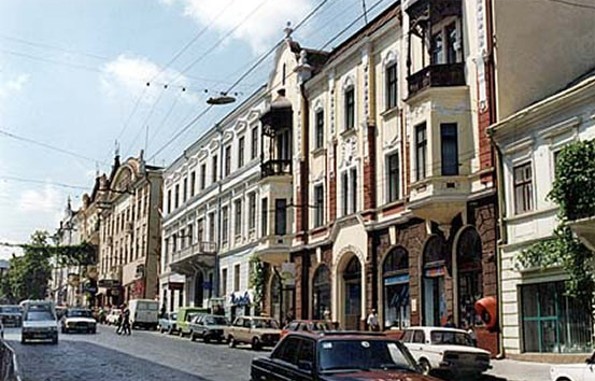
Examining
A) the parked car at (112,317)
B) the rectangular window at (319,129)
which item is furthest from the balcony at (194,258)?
the rectangular window at (319,129)

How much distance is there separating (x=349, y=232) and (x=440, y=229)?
777 centimetres

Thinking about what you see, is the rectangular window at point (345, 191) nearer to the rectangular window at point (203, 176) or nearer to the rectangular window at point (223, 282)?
the rectangular window at point (223, 282)

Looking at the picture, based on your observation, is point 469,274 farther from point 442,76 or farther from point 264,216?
point 264,216

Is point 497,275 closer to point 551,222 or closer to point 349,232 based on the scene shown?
point 551,222

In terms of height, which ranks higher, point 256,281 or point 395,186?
point 395,186

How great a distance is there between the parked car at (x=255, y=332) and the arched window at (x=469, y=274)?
385 inches

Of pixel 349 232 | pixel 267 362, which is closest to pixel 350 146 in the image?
pixel 349 232

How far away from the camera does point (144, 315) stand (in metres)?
62.3

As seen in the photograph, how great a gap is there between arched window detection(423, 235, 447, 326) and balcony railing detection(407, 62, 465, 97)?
593 centimetres

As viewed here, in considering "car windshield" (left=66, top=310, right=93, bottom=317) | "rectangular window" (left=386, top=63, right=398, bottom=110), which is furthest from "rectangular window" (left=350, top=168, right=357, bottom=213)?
"car windshield" (left=66, top=310, right=93, bottom=317)

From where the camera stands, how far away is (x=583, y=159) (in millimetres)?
22859

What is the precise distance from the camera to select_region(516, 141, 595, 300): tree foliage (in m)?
22.7

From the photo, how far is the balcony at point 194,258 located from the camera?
182 feet

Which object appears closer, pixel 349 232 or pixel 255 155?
pixel 349 232
